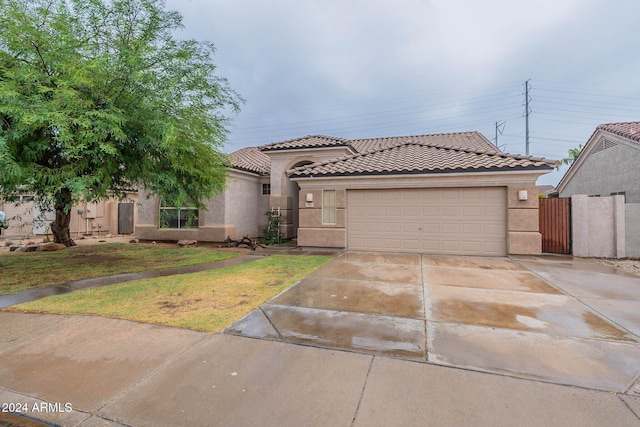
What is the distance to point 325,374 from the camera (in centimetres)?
289

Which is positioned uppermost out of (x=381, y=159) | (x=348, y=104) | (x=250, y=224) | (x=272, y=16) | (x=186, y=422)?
(x=348, y=104)

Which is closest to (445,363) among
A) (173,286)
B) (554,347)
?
(554,347)

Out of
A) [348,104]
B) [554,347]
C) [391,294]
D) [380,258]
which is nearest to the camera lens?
[554,347]

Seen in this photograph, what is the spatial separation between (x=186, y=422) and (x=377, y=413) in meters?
1.54

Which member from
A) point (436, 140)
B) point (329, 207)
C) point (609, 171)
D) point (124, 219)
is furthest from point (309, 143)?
point (609, 171)

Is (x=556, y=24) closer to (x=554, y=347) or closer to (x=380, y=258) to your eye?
(x=380, y=258)

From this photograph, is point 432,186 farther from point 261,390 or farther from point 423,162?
point 261,390

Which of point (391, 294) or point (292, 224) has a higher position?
point (292, 224)

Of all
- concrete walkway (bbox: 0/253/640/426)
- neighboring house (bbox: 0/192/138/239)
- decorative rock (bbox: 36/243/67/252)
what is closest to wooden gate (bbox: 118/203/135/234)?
neighboring house (bbox: 0/192/138/239)

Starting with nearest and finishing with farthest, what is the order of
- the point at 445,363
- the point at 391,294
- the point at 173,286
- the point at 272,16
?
the point at 445,363 → the point at 391,294 → the point at 173,286 → the point at 272,16

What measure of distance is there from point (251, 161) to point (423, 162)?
1076 cm

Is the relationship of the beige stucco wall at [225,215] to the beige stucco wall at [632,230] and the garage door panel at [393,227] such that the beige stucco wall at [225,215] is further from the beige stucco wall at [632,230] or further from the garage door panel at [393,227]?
the beige stucco wall at [632,230]

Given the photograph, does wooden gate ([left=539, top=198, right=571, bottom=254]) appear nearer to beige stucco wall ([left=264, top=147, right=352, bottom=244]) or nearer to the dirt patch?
the dirt patch

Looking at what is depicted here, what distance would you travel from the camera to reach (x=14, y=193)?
7160mm
